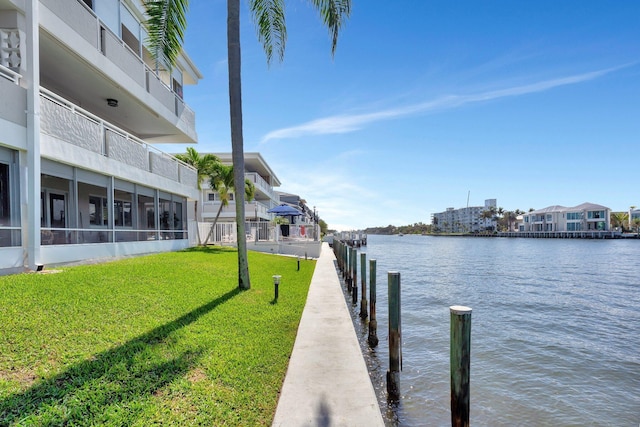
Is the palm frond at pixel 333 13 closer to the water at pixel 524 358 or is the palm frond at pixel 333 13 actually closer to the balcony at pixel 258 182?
the water at pixel 524 358

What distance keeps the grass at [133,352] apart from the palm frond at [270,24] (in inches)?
322

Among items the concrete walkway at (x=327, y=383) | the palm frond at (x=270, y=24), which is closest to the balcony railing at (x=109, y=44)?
the palm frond at (x=270, y=24)

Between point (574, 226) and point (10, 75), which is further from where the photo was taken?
point (574, 226)

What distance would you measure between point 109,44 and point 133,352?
38.2 feet

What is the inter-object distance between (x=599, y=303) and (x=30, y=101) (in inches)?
A: 859

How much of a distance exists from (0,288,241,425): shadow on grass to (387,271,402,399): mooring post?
327 centimetres

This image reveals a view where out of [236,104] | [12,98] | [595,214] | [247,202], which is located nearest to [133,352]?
[236,104]

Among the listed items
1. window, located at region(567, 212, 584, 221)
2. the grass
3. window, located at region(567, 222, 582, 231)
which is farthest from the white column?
window, located at region(567, 212, 584, 221)

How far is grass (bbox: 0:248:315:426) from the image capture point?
3.79 m

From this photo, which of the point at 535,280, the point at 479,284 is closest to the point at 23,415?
the point at 479,284

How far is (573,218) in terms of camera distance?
4195 inches

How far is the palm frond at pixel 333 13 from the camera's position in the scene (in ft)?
34.5

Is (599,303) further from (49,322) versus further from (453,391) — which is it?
(49,322)

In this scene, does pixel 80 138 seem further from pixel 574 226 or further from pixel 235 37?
pixel 574 226
